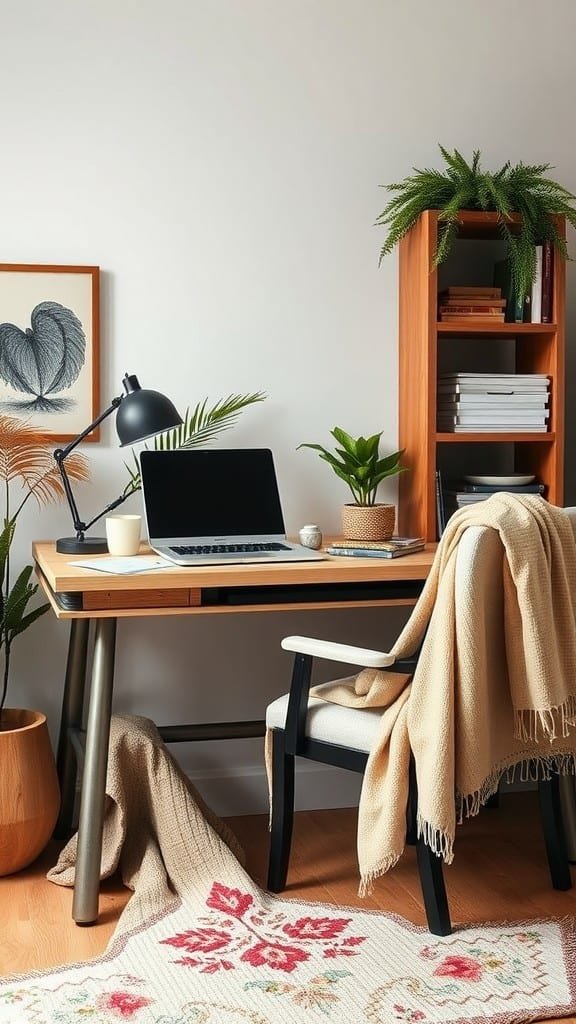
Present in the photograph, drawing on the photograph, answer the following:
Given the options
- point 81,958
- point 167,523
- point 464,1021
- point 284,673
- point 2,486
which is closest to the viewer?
point 464,1021

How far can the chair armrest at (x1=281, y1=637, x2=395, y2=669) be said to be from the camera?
2379mm

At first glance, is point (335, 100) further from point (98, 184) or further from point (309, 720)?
point (309, 720)

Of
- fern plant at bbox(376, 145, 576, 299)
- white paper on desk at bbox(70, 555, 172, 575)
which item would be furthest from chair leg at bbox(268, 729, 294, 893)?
fern plant at bbox(376, 145, 576, 299)

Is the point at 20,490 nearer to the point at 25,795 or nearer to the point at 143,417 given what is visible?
the point at 143,417

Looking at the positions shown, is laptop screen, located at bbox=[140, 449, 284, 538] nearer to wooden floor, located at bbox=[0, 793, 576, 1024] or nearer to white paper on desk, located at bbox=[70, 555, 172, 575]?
white paper on desk, located at bbox=[70, 555, 172, 575]

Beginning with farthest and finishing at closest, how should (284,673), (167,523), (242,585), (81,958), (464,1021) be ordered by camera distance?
(284,673) < (167,523) < (242,585) < (81,958) < (464,1021)

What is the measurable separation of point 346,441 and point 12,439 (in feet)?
3.02

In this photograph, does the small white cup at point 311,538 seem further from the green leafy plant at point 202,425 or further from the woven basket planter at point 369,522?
the green leafy plant at point 202,425

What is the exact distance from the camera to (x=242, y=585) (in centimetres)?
258

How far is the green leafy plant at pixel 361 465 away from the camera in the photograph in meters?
3.16

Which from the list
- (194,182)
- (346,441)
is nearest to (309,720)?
(346,441)

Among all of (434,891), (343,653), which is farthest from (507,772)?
(343,653)

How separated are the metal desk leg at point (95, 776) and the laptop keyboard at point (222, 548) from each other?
13.2 inches

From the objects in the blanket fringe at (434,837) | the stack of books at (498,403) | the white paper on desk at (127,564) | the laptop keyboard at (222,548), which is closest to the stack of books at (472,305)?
the stack of books at (498,403)
